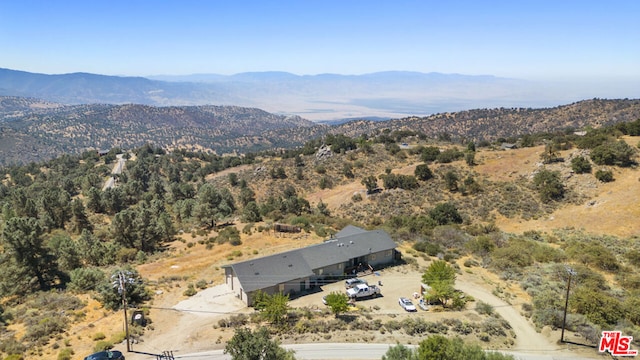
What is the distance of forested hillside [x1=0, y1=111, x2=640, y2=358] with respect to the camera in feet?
105

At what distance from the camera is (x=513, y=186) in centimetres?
6881

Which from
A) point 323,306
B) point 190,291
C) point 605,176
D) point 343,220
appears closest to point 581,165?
point 605,176

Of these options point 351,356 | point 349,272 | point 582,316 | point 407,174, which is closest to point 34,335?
point 351,356

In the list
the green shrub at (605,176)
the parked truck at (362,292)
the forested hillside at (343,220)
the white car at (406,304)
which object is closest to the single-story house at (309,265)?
the parked truck at (362,292)

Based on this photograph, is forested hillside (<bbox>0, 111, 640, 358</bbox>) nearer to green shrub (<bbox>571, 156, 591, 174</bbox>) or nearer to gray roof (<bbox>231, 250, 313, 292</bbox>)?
green shrub (<bbox>571, 156, 591, 174</bbox>)

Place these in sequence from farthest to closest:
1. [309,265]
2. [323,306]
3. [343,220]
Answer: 1. [343,220]
2. [309,265]
3. [323,306]

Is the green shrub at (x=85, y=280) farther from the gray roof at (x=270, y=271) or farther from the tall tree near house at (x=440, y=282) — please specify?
the tall tree near house at (x=440, y=282)

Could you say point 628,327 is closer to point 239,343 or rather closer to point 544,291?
point 544,291

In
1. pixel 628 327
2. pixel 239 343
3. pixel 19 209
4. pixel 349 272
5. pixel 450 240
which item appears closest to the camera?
pixel 239 343

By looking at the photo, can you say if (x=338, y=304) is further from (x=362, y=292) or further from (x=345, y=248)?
(x=345, y=248)

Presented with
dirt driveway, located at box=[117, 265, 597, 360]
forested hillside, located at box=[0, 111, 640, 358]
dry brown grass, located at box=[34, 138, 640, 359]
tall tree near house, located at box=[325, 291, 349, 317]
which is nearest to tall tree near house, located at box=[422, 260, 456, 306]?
forested hillside, located at box=[0, 111, 640, 358]

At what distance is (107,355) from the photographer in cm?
2367

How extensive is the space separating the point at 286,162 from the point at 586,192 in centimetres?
7199

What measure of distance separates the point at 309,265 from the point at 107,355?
62.2 feet
